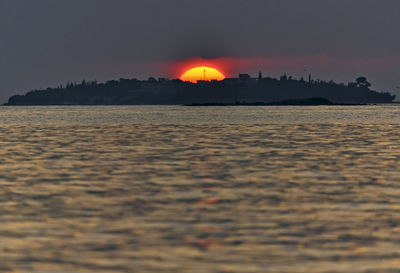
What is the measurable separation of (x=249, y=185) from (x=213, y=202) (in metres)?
5.59

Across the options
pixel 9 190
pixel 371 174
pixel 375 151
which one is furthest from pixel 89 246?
pixel 375 151

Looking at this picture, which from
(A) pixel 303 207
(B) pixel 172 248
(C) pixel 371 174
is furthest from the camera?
(C) pixel 371 174

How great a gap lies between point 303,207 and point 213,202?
3.18 metres

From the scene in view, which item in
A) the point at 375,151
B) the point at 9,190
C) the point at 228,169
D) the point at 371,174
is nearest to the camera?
the point at 9,190

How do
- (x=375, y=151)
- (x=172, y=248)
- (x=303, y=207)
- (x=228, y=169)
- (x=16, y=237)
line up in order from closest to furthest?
(x=172, y=248) → (x=16, y=237) → (x=303, y=207) → (x=228, y=169) → (x=375, y=151)

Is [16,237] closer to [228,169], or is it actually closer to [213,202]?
[213,202]

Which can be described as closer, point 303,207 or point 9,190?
point 303,207

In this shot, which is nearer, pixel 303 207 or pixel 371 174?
pixel 303 207

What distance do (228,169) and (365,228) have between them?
19.2 metres

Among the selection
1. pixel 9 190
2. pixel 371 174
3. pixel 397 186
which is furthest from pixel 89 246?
pixel 371 174

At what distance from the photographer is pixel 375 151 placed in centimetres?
5566

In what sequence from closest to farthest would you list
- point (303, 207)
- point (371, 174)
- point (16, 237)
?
point (16, 237) < point (303, 207) < point (371, 174)

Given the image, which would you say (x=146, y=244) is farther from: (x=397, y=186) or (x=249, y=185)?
(x=397, y=186)

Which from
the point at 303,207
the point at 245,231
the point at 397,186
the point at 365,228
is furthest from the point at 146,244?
the point at 397,186
